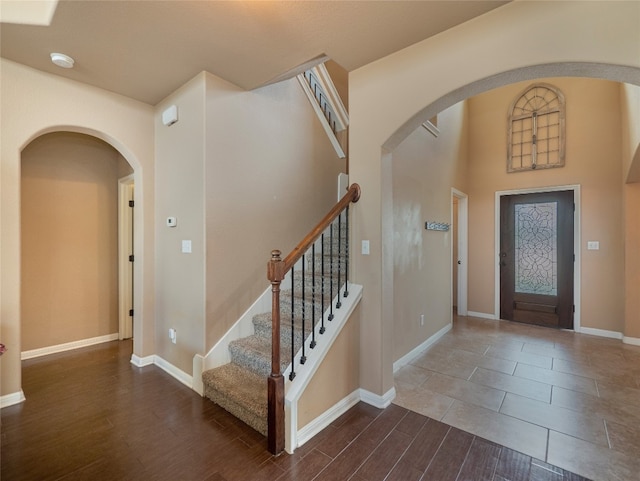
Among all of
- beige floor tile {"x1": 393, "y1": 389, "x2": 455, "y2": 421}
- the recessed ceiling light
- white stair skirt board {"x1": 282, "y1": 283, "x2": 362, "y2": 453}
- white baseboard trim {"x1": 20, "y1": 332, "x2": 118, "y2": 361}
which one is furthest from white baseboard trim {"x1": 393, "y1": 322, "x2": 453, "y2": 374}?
the recessed ceiling light

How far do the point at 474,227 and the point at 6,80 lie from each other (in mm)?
6028

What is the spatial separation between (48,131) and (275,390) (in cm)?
290

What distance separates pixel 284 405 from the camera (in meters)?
1.83

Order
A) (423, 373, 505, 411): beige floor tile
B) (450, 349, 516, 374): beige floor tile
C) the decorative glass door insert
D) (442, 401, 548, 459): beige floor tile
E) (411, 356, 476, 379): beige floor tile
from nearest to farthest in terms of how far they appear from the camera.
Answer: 1. (442, 401, 548, 459): beige floor tile
2. (423, 373, 505, 411): beige floor tile
3. (411, 356, 476, 379): beige floor tile
4. (450, 349, 516, 374): beige floor tile
5. the decorative glass door insert

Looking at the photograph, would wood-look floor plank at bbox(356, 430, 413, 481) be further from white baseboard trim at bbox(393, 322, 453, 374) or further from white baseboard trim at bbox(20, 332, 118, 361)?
white baseboard trim at bbox(20, 332, 118, 361)

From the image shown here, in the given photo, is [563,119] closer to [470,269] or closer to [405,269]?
[470,269]

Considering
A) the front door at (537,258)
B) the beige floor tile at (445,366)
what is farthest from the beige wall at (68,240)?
the front door at (537,258)

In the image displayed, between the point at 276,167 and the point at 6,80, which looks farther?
the point at 276,167

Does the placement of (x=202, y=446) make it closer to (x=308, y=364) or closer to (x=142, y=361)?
(x=308, y=364)

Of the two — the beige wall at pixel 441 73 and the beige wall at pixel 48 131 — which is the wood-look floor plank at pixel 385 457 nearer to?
the beige wall at pixel 441 73

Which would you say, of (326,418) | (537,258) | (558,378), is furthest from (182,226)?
(537,258)

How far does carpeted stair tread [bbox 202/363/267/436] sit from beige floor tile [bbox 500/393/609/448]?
1.86 m

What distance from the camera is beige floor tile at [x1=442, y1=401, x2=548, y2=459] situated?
1.88 metres

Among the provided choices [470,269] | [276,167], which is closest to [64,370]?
[276,167]
